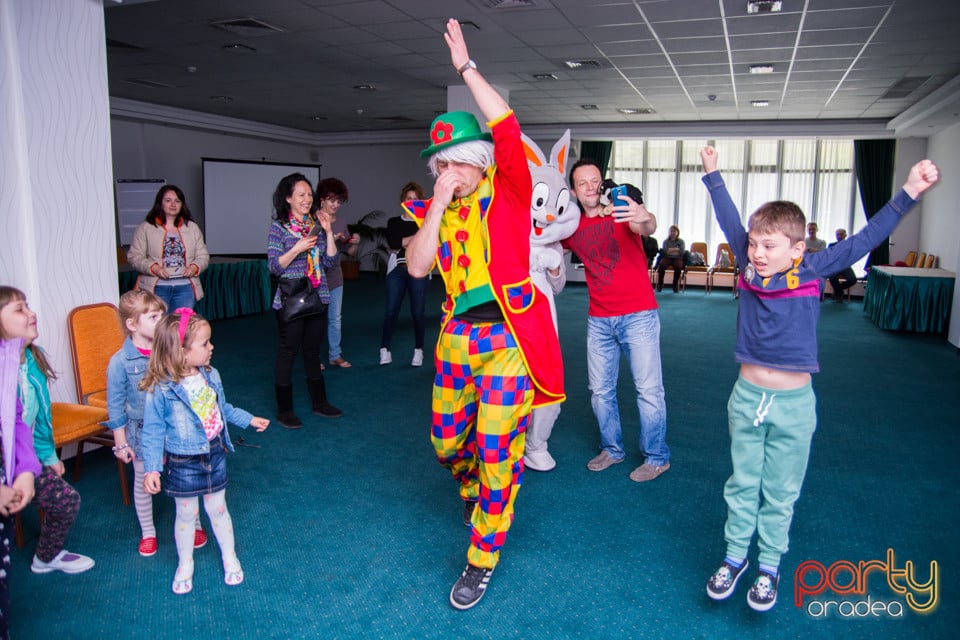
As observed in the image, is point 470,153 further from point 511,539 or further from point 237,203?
point 237,203

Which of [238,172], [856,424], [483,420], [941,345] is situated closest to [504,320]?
[483,420]

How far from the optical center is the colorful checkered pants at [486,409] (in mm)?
2295

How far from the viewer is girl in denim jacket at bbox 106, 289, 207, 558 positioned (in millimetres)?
2713

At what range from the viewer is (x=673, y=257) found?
1249 cm

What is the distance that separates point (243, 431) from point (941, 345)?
7267 mm

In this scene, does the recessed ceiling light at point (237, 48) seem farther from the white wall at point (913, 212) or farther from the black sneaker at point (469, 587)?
the white wall at point (913, 212)

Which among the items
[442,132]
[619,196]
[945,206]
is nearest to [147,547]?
[442,132]

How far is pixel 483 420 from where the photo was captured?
230cm

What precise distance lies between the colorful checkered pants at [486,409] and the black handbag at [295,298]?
1.99 metres

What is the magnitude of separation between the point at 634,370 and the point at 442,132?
170 centimetres

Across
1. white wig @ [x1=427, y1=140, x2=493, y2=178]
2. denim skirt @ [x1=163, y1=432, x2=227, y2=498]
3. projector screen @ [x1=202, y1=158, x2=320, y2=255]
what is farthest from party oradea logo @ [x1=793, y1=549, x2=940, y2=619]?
projector screen @ [x1=202, y1=158, x2=320, y2=255]

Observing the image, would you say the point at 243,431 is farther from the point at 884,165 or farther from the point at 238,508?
the point at 884,165

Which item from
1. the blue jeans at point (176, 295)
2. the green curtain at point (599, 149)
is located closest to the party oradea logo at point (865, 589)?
the blue jeans at point (176, 295)

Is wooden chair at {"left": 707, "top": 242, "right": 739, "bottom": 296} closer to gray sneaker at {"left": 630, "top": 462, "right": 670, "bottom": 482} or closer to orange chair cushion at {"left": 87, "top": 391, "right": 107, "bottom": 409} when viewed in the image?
gray sneaker at {"left": 630, "top": 462, "right": 670, "bottom": 482}
